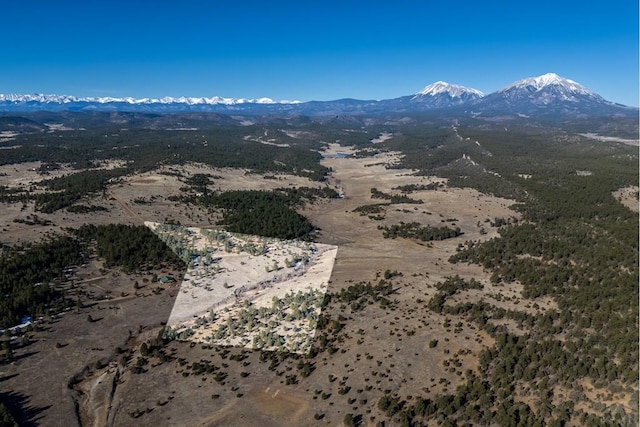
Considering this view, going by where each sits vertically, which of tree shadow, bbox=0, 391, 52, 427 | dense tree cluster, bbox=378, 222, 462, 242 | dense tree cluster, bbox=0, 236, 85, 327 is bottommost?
tree shadow, bbox=0, 391, 52, 427

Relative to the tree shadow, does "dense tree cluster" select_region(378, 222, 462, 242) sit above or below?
above

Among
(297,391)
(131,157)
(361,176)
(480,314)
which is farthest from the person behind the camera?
(131,157)

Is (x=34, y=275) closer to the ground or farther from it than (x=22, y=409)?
farther from it

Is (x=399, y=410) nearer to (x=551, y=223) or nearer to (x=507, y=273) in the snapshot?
(x=507, y=273)


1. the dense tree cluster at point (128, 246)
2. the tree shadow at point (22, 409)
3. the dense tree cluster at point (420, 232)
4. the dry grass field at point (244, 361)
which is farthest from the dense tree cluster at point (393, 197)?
the tree shadow at point (22, 409)

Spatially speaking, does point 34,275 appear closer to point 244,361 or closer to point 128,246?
point 128,246

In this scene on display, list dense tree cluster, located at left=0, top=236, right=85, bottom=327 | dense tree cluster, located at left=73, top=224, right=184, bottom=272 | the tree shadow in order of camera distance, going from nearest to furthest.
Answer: the tree shadow
dense tree cluster, located at left=0, top=236, right=85, bottom=327
dense tree cluster, located at left=73, top=224, right=184, bottom=272

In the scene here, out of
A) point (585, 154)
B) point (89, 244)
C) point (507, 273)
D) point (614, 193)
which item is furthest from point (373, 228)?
point (585, 154)

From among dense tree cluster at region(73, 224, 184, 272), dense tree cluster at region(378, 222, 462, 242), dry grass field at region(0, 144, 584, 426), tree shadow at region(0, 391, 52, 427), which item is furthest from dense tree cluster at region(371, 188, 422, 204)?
tree shadow at region(0, 391, 52, 427)

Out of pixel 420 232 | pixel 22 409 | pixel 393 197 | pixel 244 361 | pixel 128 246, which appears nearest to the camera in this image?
pixel 22 409

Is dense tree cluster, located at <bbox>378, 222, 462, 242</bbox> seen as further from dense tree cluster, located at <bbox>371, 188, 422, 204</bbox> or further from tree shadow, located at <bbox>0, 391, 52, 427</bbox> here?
tree shadow, located at <bbox>0, 391, 52, 427</bbox>

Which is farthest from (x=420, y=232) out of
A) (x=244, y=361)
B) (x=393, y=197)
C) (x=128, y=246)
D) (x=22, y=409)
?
(x=22, y=409)
